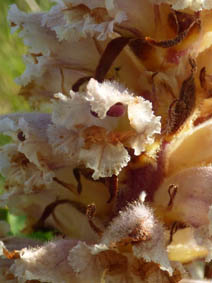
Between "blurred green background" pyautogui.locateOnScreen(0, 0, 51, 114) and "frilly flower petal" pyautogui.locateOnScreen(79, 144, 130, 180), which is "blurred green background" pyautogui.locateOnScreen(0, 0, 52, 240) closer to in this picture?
"blurred green background" pyautogui.locateOnScreen(0, 0, 51, 114)

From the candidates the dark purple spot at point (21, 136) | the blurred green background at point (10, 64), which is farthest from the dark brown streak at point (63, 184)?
the blurred green background at point (10, 64)

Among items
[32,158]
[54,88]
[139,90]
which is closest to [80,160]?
[32,158]

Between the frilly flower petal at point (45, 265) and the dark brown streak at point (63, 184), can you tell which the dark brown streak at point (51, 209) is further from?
the frilly flower petal at point (45, 265)

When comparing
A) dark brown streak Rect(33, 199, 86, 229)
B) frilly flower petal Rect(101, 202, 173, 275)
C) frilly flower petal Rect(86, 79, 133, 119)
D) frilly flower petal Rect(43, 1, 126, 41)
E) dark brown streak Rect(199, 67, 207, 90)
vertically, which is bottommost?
dark brown streak Rect(33, 199, 86, 229)

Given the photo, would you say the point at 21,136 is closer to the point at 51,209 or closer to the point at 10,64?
the point at 51,209

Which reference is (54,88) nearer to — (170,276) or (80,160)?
(80,160)

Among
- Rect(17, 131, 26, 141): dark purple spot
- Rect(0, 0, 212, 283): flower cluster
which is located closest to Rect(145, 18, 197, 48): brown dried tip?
Rect(0, 0, 212, 283): flower cluster
